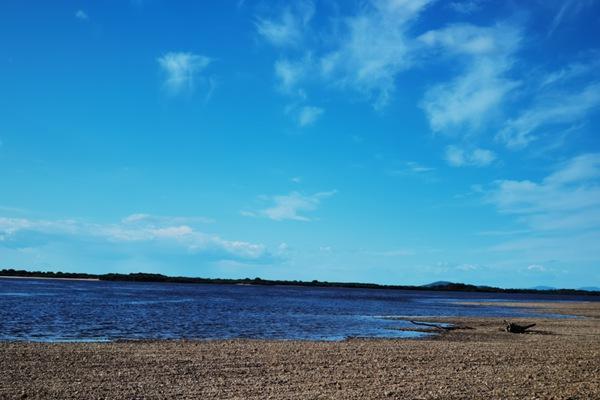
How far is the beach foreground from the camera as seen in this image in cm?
1422

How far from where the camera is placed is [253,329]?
119ft

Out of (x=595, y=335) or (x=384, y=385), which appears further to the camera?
(x=595, y=335)

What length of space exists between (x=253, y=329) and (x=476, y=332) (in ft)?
47.4

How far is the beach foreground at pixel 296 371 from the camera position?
46.7 feet

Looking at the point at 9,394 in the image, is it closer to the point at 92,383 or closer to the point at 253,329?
the point at 92,383

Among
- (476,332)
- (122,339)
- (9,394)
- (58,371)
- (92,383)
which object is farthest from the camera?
(476,332)

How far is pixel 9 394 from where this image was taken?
1351cm

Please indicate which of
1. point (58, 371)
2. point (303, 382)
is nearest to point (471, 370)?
point (303, 382)

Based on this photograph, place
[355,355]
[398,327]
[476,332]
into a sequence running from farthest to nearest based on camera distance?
[398,327]
[476,332]
[355,355]

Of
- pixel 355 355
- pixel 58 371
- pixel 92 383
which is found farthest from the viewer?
pixel 355 355

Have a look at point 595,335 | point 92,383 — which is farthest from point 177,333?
point 595,335

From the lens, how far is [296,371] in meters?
17.5

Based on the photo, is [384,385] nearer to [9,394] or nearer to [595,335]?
[9,394]

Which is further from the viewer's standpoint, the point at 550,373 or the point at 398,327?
the point at 398,327
